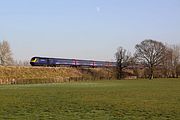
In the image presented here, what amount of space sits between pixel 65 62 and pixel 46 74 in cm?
1240

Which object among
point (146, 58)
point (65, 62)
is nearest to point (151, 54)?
point (146, 58)

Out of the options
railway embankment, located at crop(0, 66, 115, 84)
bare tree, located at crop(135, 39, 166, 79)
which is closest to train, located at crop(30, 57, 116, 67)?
railway embankment, located at crop(0, 66, 115, 84)

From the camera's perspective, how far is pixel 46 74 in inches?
3290

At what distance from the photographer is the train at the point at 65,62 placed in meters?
87.2

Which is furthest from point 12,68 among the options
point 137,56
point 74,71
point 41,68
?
point 137,56

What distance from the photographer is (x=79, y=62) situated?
100 meters

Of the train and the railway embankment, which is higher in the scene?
the train

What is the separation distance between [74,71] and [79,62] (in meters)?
5.81

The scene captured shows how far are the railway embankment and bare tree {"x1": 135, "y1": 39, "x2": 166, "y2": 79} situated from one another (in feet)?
35.5

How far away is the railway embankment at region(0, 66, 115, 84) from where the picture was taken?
2829 inches

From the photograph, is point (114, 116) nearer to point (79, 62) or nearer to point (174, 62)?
point (79, 62)

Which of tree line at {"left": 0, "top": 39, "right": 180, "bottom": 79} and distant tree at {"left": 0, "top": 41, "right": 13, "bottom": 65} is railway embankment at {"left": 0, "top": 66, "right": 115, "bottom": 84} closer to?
tree line at {"left": 0, "top": 39, "right": 180, "bottom": 79}

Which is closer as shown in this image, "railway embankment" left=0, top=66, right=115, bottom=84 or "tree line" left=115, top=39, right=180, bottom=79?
"railway embankment" left=0, top=66, right=115, bottom=84

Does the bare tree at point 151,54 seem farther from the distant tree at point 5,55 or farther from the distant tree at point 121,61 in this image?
the distant tree at point 5,55
